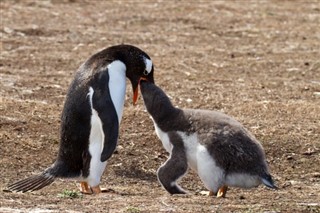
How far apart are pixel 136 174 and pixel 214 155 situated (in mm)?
1621

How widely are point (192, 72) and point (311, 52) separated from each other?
103 inches

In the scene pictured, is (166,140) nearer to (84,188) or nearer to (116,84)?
(116,84)

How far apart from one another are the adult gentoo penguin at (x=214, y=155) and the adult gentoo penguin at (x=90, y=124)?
0.57 metres

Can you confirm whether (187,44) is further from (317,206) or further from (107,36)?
(317,206)

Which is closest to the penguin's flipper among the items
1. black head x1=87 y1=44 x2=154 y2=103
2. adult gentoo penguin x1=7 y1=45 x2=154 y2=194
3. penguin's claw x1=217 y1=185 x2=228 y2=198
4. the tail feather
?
adult gentoo penguin x1=7 y1=45 x2=154 y2=194

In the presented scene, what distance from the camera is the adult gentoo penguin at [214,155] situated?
8.61 m

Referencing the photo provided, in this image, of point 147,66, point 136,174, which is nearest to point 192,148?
point 147,66

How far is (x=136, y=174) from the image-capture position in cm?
1011

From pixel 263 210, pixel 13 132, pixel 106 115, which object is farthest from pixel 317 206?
pixel 13 132

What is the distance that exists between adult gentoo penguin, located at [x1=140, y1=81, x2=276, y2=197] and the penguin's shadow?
96 cm

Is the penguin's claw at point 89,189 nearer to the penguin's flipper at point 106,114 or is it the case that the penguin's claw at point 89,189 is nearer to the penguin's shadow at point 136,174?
the penguin's flipper at point 106,114

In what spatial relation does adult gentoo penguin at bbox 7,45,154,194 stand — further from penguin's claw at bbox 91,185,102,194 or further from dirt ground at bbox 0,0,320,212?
dirt ground at bbox 0,0,320,212

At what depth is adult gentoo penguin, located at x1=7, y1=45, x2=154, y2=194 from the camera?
907cm

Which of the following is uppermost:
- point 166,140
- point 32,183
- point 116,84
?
point 116,84
